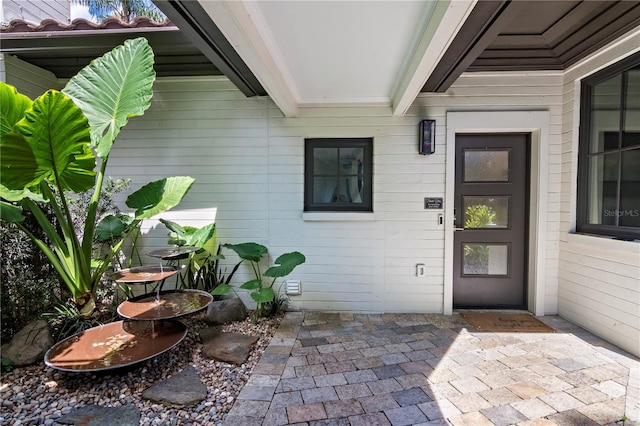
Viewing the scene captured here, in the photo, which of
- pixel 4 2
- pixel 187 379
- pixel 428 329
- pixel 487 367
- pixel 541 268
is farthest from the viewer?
pixel 4 2

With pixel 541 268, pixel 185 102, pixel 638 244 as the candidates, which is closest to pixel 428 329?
pixel 541 268

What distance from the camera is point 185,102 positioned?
340 centimetres

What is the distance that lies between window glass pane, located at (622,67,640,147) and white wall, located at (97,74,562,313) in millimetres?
814

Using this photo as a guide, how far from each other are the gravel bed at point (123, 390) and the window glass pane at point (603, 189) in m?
3.44

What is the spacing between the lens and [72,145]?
2.04 meters

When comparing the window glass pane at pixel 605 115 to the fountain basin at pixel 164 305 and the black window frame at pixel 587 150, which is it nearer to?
the black window frame at pixel 587 150

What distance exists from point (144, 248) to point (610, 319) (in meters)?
4.79

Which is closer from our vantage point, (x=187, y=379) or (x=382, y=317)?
(x=187, y=379)

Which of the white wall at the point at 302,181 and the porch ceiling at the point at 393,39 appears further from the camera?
the white wall at the point at 302,181

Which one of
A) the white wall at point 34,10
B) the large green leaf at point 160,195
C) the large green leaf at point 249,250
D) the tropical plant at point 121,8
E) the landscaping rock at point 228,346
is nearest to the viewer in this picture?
the landscaping rock at point 228,346

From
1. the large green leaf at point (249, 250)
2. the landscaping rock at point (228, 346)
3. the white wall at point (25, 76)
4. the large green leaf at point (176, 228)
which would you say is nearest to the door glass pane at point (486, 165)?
the large green leaf at point (249, 250)

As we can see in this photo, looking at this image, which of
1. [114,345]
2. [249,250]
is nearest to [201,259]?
[249,250]

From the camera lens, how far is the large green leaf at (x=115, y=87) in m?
2.36

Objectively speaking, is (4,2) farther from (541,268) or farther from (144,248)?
(541,268)
